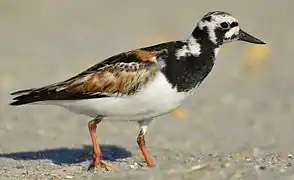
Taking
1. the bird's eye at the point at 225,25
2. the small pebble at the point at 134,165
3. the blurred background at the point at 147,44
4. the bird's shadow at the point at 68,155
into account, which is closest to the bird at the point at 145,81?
the bird's eye at the point at 225,25

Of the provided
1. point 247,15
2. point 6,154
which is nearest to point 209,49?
point 6,154

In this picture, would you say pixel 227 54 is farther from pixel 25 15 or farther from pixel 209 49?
pixel 209 49

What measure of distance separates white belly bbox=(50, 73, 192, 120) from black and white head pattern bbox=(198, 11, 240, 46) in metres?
0.57

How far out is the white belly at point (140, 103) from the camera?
661cm

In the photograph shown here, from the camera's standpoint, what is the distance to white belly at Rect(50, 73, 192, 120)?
6.61 metres

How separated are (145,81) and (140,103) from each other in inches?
6.9

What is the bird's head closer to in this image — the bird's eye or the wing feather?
the bird's eye

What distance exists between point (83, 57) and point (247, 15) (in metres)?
3.84

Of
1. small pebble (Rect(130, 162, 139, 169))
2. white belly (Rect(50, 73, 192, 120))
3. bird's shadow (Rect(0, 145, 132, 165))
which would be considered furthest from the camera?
bird's shadow (Rect(0, 145, 132, 165))

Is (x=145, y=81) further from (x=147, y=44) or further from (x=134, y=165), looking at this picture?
(x=147, y=44)

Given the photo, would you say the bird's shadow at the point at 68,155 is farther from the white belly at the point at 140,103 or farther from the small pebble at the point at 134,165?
the white belly at the point at 140,103

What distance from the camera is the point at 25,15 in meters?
16.3

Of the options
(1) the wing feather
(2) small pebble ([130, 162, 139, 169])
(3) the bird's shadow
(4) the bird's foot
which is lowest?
(2) small pebble ([130, 162, 139, 169])

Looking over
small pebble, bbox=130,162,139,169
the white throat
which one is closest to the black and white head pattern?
the white throat
